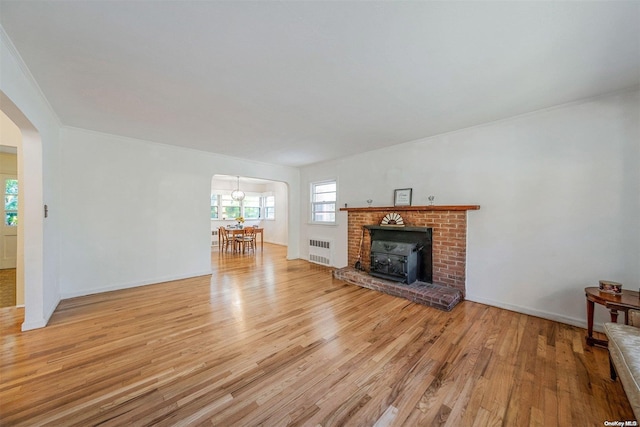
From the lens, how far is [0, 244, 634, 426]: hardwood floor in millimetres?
1429

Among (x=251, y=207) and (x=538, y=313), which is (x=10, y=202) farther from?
(x=538, y=313)

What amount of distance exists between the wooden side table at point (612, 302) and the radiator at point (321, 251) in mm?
3906

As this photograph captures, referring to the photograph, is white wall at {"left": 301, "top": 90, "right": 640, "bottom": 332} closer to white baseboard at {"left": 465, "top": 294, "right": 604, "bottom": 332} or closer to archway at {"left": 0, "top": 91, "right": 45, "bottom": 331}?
white baseboard at {"left": 465, "top": 294, "right": 604, "bottom": 332}

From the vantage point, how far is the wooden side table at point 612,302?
1878 mm

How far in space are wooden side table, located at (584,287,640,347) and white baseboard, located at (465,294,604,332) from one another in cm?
41

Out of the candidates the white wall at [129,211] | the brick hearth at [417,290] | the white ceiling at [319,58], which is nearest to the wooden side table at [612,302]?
the brick hearth at [417,290]

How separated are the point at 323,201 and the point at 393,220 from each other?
81.8 inches

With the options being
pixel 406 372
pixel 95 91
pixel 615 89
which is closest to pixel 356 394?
pixel 406 372

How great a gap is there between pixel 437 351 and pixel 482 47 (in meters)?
2.50

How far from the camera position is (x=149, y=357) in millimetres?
1964

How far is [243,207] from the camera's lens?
9414mm

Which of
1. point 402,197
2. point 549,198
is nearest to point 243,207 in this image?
point 402,197

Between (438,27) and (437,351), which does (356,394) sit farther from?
(438,27)

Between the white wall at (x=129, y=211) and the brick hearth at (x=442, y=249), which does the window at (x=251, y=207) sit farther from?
the brick hearth at (x=442, y=249)
